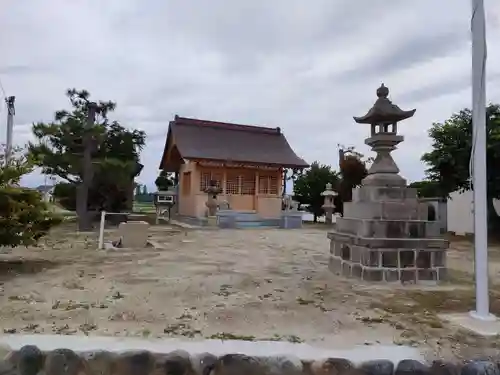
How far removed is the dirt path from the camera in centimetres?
347

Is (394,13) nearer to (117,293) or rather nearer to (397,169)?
(397,169)

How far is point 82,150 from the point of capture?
13.8 m

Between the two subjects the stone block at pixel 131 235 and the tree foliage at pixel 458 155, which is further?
the tree foliage at pixel 458 155

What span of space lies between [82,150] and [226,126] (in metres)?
9.02

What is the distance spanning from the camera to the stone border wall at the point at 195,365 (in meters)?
2.89

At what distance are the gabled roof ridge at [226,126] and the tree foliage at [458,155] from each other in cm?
986

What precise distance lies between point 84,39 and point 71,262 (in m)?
4.38

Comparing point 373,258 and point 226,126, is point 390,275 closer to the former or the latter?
point 373,258

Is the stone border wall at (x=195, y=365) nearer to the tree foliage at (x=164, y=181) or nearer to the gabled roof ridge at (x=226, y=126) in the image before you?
the gabled roof ridge at (x=226, y=126)

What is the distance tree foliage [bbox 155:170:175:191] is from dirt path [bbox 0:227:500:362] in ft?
60.6

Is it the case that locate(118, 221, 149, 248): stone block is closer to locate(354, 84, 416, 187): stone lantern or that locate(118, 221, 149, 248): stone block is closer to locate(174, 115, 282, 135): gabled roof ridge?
locate(354, 84, 416, 187): stone lantern

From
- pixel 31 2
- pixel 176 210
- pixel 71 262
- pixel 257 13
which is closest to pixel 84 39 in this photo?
pixel 31 2

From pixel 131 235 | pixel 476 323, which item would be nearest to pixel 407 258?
pixel 476 323

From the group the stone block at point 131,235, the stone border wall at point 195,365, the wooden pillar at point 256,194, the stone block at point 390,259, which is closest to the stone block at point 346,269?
the stone block at point 390,259
